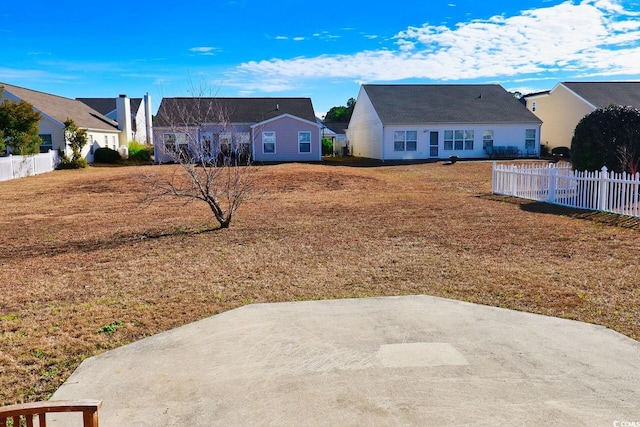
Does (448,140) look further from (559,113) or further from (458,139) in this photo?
(559,113)

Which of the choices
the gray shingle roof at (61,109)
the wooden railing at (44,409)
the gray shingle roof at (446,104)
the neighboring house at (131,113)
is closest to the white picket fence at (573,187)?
the wooden railing at (44,409)

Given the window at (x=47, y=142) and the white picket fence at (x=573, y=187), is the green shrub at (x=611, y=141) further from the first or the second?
→ the window at (x=47, y=142)

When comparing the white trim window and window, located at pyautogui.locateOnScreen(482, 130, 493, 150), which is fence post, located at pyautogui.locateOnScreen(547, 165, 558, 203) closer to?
the white trim window

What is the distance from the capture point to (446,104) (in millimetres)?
40188

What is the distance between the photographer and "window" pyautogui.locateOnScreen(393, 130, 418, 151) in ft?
123

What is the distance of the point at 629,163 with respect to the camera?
50.8 ft

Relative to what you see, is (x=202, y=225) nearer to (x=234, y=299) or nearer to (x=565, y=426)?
(x=234, y=299)

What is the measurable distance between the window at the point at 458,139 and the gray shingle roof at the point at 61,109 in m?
26.2

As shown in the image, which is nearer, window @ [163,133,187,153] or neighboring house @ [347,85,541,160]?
window @ [163,133,187,153]

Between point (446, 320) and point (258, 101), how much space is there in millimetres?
37262

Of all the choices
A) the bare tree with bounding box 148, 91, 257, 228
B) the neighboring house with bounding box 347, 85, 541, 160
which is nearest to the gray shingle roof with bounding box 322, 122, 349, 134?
the neighboring house with bounding box 347, 85, 541, 160

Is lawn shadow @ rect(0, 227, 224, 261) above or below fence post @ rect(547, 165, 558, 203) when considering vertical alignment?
below

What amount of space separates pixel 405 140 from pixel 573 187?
23.1 m

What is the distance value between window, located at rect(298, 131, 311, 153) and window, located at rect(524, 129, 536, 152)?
54.6 feet
